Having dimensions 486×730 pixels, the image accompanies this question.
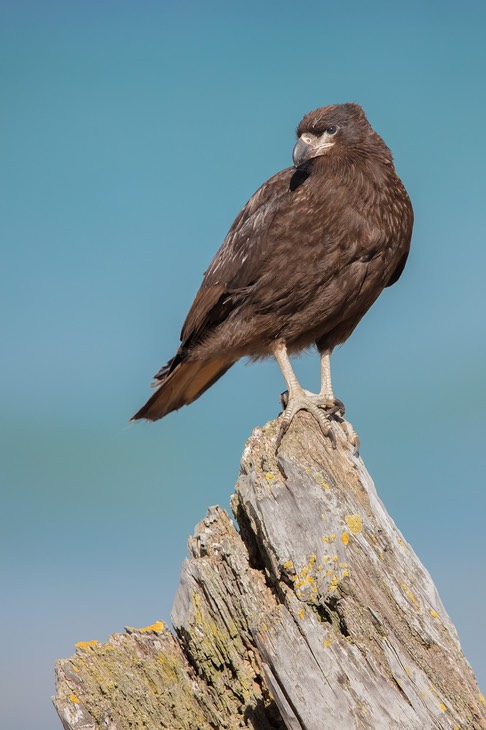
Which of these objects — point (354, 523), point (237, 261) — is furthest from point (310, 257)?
point (354, 523)

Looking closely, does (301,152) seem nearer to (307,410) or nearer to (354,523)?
(307,410)

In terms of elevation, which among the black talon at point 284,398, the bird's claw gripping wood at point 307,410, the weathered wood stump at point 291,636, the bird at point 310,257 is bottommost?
the weathered wood stump at point 291,636

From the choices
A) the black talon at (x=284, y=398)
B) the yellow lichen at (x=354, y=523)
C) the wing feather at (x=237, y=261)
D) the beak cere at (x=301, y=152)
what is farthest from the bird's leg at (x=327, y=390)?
the yellow lichen at (x=354, y=523)

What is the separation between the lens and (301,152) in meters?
5.88

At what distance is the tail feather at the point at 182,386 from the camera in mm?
6281

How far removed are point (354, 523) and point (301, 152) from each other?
3036 mm

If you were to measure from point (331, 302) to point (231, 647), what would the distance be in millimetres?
2554

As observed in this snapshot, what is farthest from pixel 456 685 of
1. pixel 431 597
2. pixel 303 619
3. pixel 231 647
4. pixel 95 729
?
pixel 95 729

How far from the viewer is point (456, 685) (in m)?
3.31

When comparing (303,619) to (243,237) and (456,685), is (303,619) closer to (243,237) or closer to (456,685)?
(456,685)

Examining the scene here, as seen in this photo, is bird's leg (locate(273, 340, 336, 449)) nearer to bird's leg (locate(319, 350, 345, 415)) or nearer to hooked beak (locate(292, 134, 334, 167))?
bird's leg (locate(319, 350, 345, 415))

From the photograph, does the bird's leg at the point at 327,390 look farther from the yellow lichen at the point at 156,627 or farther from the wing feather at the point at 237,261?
the yellow lichen at the point at 156,627

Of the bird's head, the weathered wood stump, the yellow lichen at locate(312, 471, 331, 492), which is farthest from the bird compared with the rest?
the weathered wood stump

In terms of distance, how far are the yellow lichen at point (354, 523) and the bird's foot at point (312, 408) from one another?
0.58 meters
